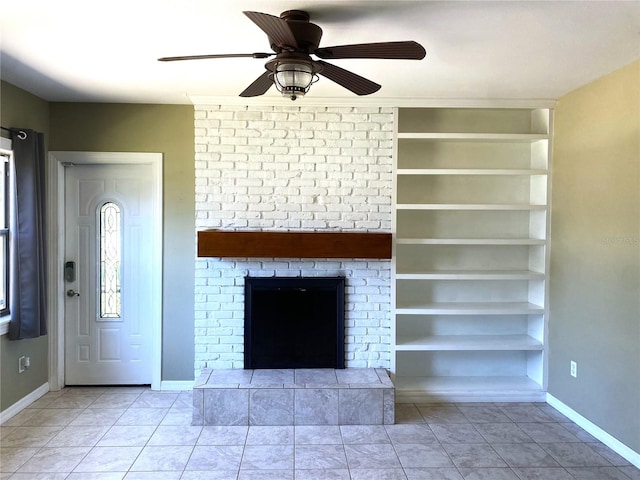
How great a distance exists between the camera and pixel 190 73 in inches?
113

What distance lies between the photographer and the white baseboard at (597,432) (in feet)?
8.68

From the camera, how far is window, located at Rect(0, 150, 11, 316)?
3.09 m

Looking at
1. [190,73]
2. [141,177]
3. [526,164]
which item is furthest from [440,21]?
[141,177]

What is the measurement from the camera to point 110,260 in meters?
3.68

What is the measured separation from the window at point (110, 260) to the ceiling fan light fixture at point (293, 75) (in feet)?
7.76

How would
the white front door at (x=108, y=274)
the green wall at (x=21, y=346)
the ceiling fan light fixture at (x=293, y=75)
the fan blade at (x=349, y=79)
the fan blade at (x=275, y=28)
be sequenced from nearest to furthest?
the fan blade at (x=275, y=28) → the ceiling fan light fixture at (x=293, y=75) → the fan blade at (x=349, y=79) → the green wall at (x=21, y=346) → the white front door at (x=108, y=274)

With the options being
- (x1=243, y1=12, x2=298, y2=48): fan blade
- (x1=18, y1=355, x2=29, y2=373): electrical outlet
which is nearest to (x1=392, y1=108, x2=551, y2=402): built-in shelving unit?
(x1=243, y1=12, x2=298, y2=48): fan blade

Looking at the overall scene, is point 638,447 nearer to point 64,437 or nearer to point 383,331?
point 383,331

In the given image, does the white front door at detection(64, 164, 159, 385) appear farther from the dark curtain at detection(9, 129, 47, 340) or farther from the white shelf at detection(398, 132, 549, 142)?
the white shelf at detection(398, 132, 549, 142)

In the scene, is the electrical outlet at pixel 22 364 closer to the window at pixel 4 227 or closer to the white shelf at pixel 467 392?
the window at pixel 4 227

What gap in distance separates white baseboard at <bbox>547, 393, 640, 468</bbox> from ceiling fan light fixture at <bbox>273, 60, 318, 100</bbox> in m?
2.93

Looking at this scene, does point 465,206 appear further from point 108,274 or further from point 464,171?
point 108,274

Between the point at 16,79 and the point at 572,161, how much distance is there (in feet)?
13.5

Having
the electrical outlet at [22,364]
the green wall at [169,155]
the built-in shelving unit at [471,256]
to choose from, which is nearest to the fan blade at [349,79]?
the built-in shelving unit at [471,256]
